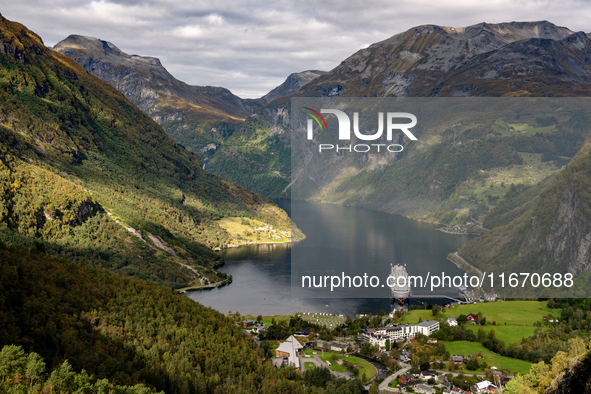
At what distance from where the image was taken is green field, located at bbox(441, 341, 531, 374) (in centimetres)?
4850

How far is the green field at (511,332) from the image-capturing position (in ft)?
189

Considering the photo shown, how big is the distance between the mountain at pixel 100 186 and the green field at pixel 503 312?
4024 centimetres

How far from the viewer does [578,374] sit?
41.0 ft

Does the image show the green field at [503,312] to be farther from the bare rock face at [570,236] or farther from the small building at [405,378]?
the small building at [405,378]

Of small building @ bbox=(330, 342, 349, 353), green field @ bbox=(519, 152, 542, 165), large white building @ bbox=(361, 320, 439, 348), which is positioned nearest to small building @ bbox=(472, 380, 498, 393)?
large white building @ bbox=(361, 320, 439, 348)

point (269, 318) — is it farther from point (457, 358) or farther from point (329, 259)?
point (329, 259)

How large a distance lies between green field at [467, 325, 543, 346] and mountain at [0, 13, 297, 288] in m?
49.2

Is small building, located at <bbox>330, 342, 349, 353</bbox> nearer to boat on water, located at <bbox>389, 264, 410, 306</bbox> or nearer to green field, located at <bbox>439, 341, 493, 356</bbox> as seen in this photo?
green field, located at <bbox>439, 341, 493, 356</bbox>

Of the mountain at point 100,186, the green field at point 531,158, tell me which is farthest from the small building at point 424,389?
the green field at point 531,158

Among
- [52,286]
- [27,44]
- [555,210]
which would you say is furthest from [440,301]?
[27,44]

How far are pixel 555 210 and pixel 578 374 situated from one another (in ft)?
309

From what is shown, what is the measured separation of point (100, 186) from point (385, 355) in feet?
273

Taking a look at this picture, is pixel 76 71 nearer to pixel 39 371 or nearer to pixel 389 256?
pixel 389 256

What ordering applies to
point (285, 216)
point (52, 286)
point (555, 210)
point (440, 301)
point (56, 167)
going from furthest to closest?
point (285, 216), point (56, 167), point (555, 210), point (440, 301), point (52, 286)
